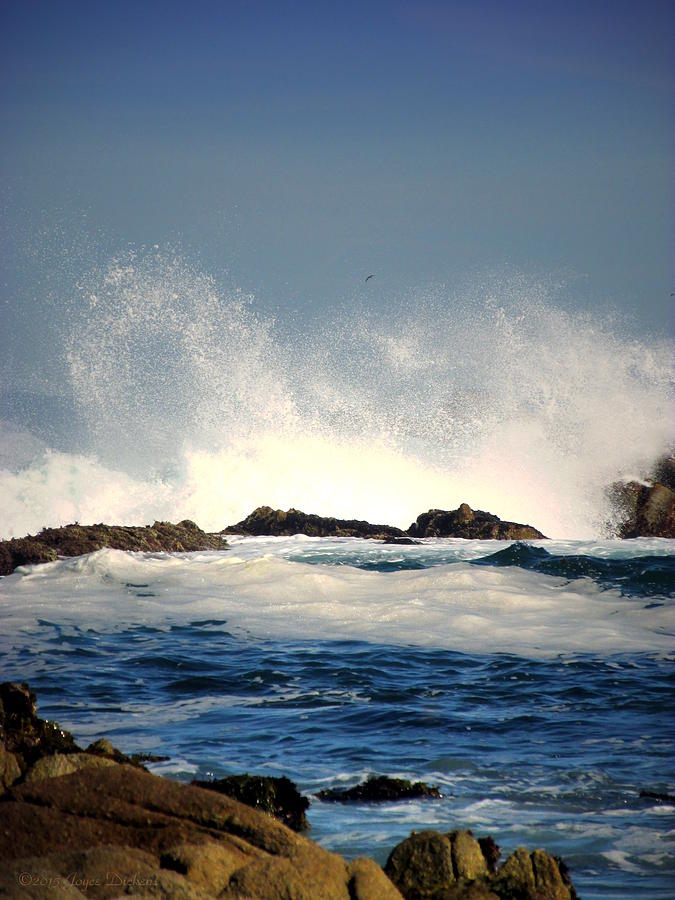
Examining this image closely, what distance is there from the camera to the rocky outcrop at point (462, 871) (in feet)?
15.2

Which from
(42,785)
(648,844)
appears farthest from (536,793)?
(42,785)

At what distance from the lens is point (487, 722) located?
9.19m

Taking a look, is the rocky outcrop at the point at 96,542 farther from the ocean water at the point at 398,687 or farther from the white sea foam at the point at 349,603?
the ocean water at the point at 398,687

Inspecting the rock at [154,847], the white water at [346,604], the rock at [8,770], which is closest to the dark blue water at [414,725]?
the white water at [346,604]

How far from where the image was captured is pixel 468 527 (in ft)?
110

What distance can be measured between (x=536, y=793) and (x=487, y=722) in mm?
2182

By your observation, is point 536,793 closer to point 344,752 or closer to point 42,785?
point 344,752

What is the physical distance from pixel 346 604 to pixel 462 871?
1270 cm

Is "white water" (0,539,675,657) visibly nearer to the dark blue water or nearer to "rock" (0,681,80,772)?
the dark blue water

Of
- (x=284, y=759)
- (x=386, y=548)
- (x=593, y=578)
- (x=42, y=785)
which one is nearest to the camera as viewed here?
(x=42, y=785)

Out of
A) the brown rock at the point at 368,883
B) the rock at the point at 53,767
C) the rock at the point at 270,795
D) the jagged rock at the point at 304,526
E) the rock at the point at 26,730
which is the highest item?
the jagged rock at the point at 304,526

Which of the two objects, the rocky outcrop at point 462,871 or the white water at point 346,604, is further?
the white water at point 346,604

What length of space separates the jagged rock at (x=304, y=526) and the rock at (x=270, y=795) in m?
26.7

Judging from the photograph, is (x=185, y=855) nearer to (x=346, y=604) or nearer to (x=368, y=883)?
(x=368, y=883)
